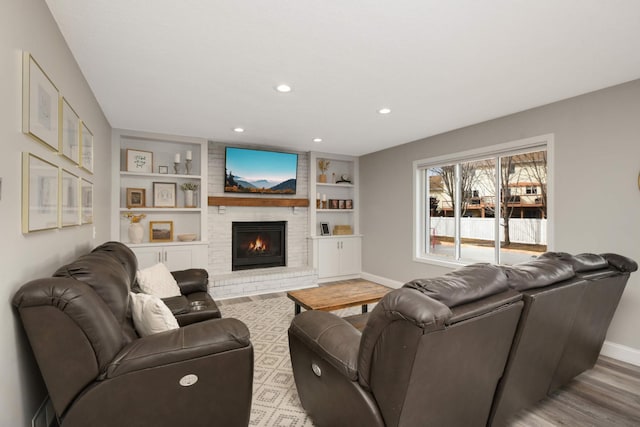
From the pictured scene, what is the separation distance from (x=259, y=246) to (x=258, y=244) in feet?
0.13

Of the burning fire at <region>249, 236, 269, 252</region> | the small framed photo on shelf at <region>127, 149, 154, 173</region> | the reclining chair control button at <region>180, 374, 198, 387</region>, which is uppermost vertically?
the small framed photo on shelf at <region>127, 149, 154, 173</region>

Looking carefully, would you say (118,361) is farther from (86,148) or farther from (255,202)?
(255,202)

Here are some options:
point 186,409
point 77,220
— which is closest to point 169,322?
point 186,409

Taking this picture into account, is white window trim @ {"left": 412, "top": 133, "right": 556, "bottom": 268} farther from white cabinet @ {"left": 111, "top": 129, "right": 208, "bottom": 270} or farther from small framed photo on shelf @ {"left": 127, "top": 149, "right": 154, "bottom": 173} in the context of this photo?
small framed photo on shelf @ {"left": 127, "top": 149, "right": 154, "bottom": 173}

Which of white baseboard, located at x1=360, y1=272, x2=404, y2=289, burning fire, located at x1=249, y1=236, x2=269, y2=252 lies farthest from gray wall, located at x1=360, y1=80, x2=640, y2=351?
burning fire, located at x1=249, y1=236, x2=269, y2=252

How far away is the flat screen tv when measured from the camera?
5062mm

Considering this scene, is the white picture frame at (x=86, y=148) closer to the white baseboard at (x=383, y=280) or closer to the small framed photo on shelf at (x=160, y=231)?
the small framed photo on shelf at (x=160, y=231)

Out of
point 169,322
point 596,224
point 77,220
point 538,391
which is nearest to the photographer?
point 169,322

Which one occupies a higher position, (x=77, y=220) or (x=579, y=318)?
(x=77, y=220)

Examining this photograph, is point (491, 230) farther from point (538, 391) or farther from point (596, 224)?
point (538, 391)

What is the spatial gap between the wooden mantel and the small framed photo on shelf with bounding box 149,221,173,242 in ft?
2.28

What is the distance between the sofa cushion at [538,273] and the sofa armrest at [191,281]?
276 centimetres

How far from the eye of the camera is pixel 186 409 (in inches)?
58.5

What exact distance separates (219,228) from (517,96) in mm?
4366
